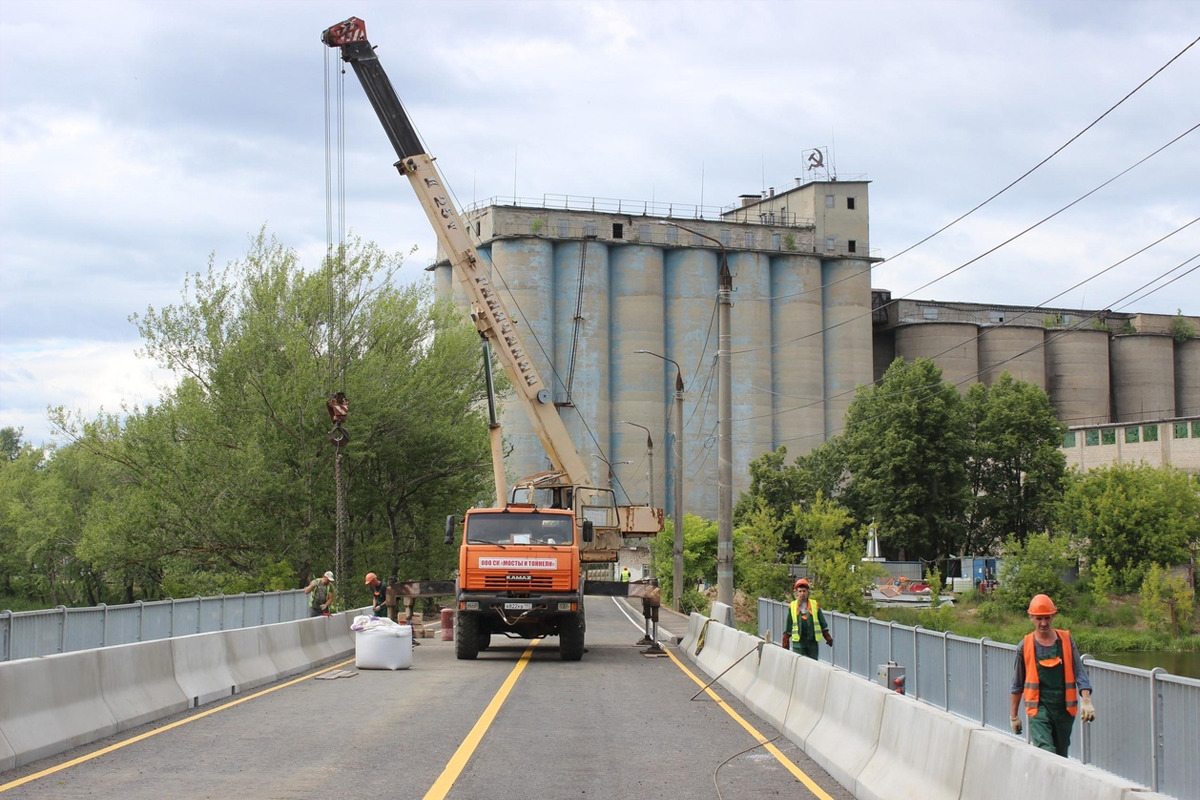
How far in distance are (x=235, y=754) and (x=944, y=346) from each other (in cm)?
10261

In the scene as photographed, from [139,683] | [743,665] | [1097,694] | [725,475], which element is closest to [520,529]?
[725,475]

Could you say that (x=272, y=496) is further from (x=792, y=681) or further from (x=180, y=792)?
(x=180, y=792)

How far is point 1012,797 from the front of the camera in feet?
24.4

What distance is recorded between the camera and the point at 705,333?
98.9 metres

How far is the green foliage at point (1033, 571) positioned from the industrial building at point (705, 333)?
2572cm

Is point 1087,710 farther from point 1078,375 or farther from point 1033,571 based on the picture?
point 1078,375

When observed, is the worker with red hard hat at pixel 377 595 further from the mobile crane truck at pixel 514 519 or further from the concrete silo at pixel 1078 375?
the concrete silo at pixel 1078 375

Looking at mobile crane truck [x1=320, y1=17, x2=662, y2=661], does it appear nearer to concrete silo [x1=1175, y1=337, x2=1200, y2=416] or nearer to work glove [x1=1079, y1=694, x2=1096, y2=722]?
work glove [x1=1079, y1=694, x2=1096, y2=722]

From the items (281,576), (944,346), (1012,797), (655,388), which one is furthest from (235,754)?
(944,346)

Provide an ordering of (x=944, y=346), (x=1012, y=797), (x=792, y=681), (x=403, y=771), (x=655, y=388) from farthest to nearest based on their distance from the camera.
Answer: (x=944, y=346), (x=655, y=388), (x=792, y=681), (x=403, y=771), (x=1012, y=797)

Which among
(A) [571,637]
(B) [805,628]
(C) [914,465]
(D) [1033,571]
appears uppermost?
(C) [914,465]

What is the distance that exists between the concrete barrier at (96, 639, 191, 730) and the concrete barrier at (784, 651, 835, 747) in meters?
7.45

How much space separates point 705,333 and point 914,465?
2259 cm

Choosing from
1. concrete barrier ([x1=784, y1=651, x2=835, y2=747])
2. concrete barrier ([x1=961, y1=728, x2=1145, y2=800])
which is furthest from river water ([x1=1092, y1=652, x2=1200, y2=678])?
concrete barrier ([x1=961, y1=728, x2=1145, y2=800])
